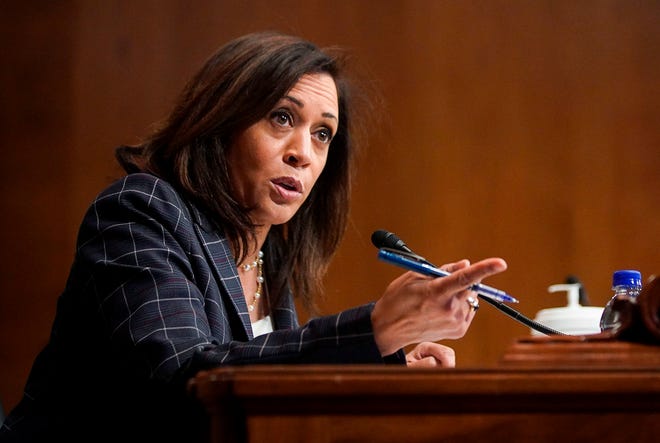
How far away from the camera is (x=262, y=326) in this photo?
6.23ft

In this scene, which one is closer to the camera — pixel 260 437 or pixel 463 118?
pixel 260 437

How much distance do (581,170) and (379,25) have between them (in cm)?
87

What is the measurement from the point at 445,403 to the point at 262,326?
4.03 feet

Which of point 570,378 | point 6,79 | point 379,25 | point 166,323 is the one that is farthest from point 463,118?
point 570,378

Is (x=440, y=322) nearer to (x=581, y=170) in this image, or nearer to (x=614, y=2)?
(x=581, y=170)

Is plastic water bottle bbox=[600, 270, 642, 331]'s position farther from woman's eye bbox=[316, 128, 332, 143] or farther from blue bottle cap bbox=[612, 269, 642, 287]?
woman's eye bbox=[316, 128, 332, 143]

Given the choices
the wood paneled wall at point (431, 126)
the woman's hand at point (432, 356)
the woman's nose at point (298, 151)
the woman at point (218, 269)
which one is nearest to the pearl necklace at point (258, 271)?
the woman at point (218, 269)

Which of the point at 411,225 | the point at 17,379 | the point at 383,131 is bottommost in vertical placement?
the point at 17,379

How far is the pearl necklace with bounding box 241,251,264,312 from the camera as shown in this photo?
1900mm

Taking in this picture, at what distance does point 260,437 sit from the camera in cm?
70

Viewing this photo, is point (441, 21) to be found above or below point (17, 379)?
above

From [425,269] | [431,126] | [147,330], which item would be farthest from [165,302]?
[431,126]

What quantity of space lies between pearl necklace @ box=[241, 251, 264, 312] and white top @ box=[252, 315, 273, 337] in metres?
0.03

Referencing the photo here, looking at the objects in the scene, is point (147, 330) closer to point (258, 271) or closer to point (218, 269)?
point (218, 269)
